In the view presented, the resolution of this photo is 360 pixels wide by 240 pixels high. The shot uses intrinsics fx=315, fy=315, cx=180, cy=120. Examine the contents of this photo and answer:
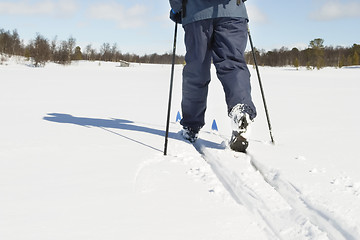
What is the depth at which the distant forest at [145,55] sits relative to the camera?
4362 centimetres

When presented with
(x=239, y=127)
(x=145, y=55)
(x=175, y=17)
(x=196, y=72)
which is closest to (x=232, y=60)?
(x=196, y=72)

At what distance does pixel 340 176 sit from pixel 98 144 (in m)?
1.82

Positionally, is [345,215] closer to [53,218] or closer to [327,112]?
[53,218]

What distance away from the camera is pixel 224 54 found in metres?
2.49

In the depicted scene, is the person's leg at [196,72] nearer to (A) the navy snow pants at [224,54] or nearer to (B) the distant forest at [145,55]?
(A) the navy snow pants at [224,54]

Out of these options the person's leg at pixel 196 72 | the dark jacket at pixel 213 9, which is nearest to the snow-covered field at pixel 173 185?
the person's leg at pixel 196 72

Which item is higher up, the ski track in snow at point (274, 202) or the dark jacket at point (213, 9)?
the dark jacket at point (213, 9)

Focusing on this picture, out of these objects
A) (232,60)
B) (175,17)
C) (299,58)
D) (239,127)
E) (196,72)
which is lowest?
(239,127)

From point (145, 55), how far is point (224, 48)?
89829 millimetres

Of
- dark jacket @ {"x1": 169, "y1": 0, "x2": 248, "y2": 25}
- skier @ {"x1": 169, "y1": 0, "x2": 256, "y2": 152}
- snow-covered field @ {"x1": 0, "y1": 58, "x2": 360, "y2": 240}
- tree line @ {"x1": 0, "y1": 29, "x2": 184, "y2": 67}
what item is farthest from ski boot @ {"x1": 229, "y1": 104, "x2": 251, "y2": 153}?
tree line @ {"x1": 0, "y1": 29, "x2": 184, "y2": 67}

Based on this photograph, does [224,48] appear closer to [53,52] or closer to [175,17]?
[175,17]

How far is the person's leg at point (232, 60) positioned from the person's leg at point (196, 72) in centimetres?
10

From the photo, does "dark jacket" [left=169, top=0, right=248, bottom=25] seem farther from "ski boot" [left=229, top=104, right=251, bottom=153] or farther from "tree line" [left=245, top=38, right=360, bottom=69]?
"tree line" [left=245, top=38, right=360, bottom=69]

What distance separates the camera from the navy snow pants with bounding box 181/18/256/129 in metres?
2.42
